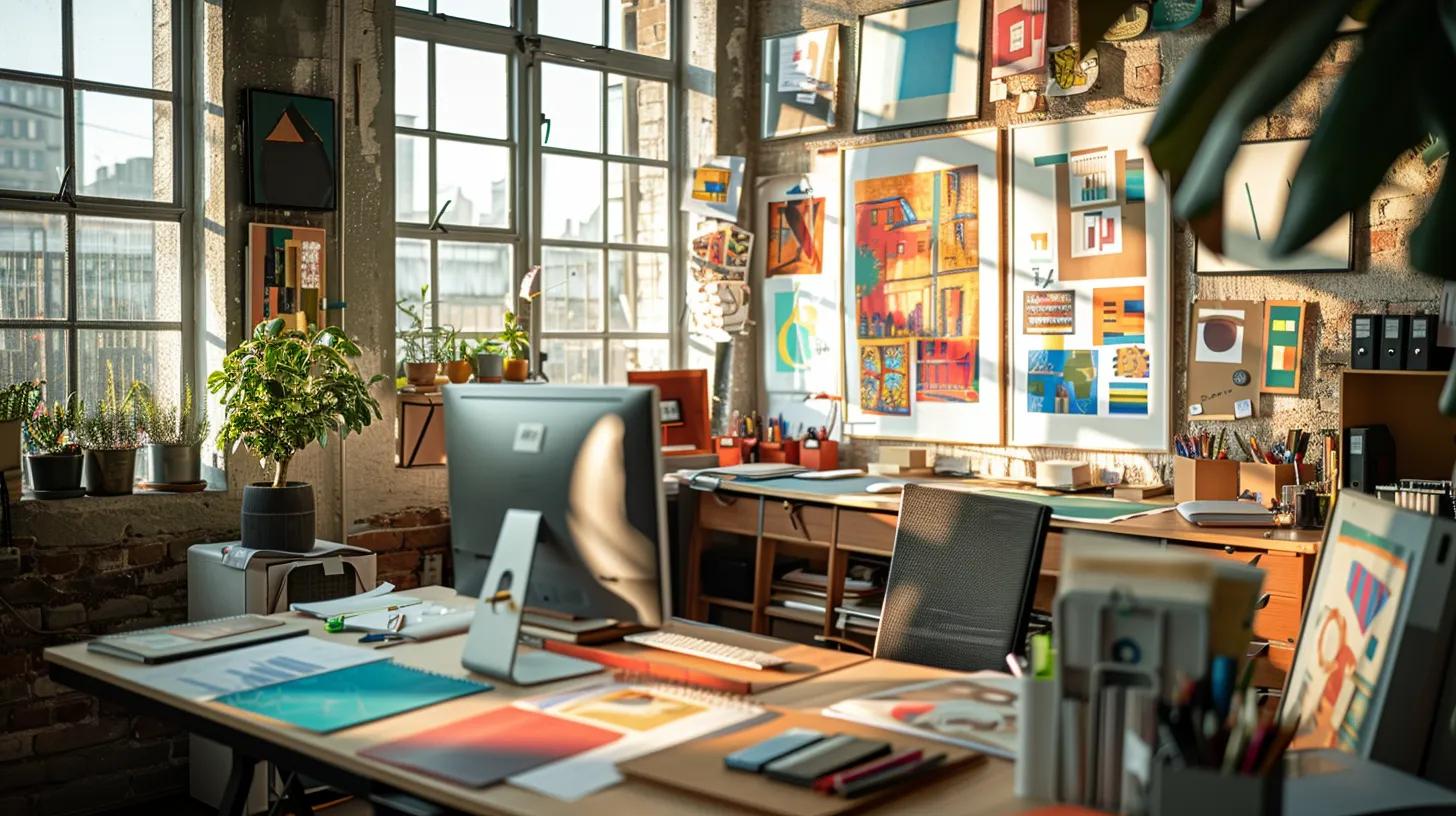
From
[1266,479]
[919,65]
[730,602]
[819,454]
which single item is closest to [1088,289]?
[1266,479]

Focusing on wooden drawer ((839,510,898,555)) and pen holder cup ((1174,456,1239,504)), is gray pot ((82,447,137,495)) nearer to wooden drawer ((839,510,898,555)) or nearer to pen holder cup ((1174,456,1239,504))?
wooden drawer ((839,510,898,555))

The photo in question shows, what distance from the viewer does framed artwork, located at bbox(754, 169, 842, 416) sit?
559 centimetres

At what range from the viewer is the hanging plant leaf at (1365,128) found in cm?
90

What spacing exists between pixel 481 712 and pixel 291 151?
2.72 m

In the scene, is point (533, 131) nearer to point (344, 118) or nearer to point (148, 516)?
point (344, 118)

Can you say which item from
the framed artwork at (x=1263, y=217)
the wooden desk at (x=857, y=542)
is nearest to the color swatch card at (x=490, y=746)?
the wooden desk at (x=857, y=542)

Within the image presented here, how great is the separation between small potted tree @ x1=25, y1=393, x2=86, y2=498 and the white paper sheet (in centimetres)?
162

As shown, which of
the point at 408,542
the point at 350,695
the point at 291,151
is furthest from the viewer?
the point at 408,542

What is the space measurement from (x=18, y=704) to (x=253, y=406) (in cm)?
114

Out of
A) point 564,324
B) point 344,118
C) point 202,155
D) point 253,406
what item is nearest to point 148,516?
point 253,406

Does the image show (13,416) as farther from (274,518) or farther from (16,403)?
(274,518)

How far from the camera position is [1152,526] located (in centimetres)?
388

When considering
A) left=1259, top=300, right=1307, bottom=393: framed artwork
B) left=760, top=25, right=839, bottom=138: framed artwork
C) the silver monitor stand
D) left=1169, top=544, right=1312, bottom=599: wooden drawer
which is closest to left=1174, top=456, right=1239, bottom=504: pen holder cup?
left=1259, top=300, right=1307, bottom=393: framed artwork

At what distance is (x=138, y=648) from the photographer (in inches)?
110
